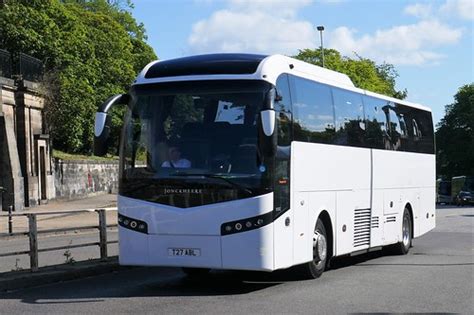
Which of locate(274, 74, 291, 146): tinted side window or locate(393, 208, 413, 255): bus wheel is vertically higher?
locate(274, 74, 291, 146): tinted side window

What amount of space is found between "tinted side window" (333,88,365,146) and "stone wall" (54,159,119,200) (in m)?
28.9

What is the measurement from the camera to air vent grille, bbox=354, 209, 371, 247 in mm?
13134

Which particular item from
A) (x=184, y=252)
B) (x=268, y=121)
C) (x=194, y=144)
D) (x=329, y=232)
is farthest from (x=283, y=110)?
(x=329, y=232)

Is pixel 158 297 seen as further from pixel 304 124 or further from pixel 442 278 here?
pixel 442 278

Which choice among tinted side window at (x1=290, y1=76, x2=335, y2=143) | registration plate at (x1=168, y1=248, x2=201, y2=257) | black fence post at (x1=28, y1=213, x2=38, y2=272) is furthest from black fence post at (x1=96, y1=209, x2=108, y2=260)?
tinted side window at (x1=290, y1=76, x2=335, y2=143)

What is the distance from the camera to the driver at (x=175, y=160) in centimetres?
980

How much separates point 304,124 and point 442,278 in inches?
139

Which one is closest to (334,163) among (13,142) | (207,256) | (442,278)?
(442,278)

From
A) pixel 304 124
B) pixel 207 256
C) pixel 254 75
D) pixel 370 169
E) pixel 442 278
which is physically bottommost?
pixel 442 278

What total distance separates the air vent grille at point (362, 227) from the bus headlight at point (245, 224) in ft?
13.5

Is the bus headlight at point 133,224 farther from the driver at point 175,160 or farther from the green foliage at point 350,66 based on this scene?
the green foliage at point 350,66

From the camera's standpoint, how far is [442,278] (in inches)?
456

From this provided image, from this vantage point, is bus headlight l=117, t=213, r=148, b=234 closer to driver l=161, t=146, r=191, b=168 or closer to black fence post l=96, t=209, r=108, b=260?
driver l=161, t=146, r=191, b=168

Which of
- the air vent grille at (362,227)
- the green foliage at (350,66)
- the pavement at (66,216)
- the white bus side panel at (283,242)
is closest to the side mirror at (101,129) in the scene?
the white bus side panel at (283,242)
